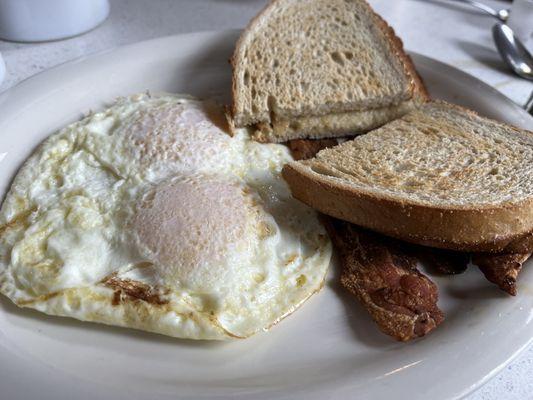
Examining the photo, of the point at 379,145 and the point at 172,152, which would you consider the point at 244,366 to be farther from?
the point at 379,145

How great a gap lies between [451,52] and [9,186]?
236 cm

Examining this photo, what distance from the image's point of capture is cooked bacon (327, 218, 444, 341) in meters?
1.39

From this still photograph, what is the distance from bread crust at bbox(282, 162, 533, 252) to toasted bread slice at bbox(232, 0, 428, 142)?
19.5 inches

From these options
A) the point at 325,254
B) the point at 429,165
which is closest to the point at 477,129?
the point at 429,165

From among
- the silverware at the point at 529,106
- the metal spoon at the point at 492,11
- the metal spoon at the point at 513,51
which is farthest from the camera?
the metal spoon at the point at 492,11

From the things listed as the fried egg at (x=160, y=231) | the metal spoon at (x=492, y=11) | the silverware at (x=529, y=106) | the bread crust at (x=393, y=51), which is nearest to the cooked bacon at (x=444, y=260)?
the fried egg at (x=160, y=231)

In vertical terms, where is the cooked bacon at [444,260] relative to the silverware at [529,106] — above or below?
below

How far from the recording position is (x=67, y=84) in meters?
2.01

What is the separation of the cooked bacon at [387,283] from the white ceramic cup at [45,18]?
5.67 feet

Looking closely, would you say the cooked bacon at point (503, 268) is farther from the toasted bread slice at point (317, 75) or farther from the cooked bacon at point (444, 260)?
the toasted bread slice at point (317, 75)

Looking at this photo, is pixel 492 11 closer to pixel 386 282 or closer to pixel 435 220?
pixel 435 220

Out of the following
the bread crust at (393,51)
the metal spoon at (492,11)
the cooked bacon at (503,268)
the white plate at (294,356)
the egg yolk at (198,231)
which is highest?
the bread crust at (393,51)

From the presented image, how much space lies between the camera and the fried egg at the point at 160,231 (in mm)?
1365

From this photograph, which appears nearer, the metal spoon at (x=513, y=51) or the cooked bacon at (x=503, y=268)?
the cooked bacon at (x=503, y=268)
